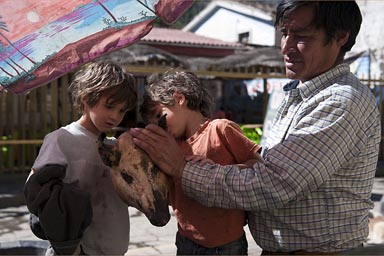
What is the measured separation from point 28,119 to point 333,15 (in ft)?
27.4

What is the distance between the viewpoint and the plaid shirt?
1518mm

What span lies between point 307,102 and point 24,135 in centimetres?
827

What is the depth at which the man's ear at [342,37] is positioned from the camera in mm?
1651

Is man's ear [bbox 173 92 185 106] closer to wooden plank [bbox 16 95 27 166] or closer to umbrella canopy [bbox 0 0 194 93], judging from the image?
umbrella canopy [bbox 0 0 194 93]

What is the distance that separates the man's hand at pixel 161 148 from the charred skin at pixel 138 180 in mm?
19

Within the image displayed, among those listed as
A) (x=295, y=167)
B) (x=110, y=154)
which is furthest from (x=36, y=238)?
(x=295, y=167)

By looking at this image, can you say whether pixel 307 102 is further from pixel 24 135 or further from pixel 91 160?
pixel 24 135

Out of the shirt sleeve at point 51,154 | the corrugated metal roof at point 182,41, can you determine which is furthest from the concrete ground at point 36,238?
the corrugated metal roof at point 182,41

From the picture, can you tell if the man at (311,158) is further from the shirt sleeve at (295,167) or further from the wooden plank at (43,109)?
the wooden plank at (43,109)

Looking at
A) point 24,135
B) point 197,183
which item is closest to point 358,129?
point 197,183

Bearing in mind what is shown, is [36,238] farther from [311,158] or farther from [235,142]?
[311,158]

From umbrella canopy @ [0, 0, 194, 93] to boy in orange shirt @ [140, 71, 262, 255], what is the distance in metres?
0.27

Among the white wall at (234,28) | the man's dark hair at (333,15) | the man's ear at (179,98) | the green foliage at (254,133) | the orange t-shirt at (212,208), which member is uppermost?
the white wall at (234,28)

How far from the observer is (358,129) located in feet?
5.11
